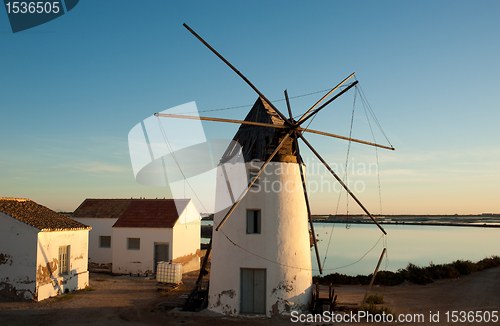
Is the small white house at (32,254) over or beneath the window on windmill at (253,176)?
beneath

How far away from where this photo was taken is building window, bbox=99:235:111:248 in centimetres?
2309

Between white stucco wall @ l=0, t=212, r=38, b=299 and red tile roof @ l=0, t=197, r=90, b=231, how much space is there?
1.05 ft

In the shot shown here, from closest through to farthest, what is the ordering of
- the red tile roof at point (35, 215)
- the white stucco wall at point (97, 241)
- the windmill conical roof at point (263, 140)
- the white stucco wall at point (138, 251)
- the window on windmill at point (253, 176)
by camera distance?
the window on windmill at point (253, 176), the windmill conical roof at point (263, 140), the red tile roof at point (35, 215), the white stucco wall at point (138, 251), the white stucco wall at point (97, 241)

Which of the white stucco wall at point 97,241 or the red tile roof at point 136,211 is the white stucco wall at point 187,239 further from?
the white stucco wall at point 97,241

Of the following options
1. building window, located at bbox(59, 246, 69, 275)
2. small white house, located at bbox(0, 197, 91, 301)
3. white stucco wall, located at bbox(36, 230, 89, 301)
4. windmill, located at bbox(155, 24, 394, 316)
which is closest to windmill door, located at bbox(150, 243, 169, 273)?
white stucco wall, located at bbox(36, 230, 89, 301)

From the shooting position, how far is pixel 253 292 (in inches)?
463

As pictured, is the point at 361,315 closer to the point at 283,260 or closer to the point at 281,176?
the point at 283,260

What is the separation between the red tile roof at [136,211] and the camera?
21.7 m

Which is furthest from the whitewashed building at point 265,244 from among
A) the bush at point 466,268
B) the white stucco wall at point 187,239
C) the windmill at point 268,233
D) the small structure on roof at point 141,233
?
the bush at point 466,268

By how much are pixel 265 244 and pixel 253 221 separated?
0.92m

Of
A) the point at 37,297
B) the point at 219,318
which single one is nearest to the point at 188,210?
the point at 37,297

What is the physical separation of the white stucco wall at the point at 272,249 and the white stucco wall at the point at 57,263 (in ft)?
23.1

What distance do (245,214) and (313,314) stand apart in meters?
4.17

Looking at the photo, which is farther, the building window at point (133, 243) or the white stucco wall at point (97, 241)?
the white stucco wall at point (97, 241)
